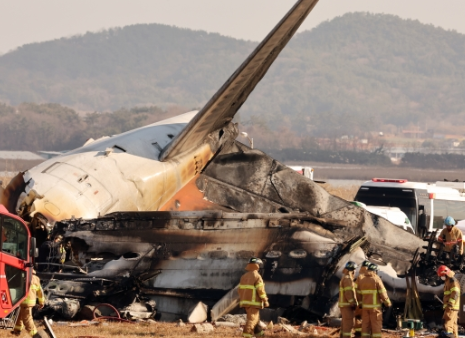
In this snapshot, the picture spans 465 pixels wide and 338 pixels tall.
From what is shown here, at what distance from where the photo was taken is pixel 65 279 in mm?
17625

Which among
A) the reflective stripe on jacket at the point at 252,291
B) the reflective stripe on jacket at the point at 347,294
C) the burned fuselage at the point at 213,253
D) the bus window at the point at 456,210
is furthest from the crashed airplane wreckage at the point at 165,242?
the bus window at the point at 456,210

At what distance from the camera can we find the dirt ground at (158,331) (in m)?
15.3

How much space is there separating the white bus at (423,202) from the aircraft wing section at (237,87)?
36.3 ft

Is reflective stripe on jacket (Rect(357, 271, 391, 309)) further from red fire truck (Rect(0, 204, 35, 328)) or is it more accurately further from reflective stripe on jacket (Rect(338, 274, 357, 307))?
red fire truck (Rect(0, 204, 35, 328))

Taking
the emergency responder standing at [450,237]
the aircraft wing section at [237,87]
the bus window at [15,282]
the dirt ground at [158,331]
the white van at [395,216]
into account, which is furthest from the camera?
the white van at [395,216]

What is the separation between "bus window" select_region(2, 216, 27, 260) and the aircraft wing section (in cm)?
842

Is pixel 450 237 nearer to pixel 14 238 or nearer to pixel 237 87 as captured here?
pixel 237 87

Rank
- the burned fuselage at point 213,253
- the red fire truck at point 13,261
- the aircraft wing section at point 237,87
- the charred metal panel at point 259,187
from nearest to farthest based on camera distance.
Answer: the red fire truck at point 13,261, the burned fuselage at point 213,253, the aircraft wing section at point 237,87, the charred metal panel at point 259,187

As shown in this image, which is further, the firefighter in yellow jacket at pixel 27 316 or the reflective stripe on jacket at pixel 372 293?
the reflective stripe on jacket at pixel 372 293

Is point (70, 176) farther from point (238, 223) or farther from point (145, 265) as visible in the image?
point (238, 223)

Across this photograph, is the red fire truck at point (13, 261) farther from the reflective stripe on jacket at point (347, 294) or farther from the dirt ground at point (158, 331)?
→ the reflective stripe on jacket at point (347, 294)

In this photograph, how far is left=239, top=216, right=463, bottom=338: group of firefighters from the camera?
1477 centimetres

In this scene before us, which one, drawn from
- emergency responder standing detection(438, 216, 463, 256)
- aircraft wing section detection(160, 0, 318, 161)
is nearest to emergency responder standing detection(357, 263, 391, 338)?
emergency responder standing detection(438, 216, 463, 256)

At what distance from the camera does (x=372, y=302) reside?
580 inches
